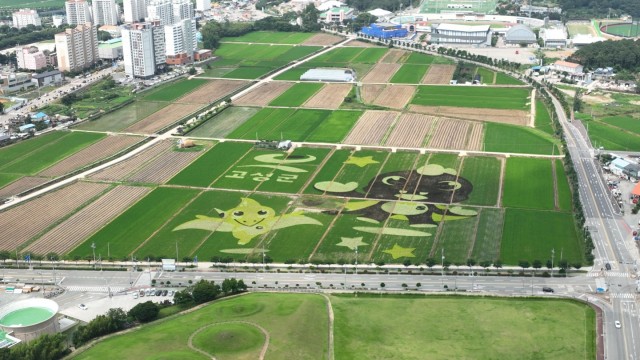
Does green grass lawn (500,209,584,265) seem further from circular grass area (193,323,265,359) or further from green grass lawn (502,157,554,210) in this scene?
circular grass area (193,323,265,359)

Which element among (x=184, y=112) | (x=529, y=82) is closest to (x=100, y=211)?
(x=184, y=112)

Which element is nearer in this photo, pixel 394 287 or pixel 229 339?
pixel 229 339

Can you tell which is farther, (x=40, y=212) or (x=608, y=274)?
(x=40, y=212)

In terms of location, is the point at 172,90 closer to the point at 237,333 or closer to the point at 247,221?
the point at 247,221

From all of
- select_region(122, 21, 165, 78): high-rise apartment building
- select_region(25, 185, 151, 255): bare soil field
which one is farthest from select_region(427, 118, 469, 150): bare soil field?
select_region(122, 21, 165, 78): high-rise apartment building

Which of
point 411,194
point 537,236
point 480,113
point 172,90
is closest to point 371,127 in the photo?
point 480,113

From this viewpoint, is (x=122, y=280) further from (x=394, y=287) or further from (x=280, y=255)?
(x=394, y=287)

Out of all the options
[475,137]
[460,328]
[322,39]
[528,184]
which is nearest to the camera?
[460,328]

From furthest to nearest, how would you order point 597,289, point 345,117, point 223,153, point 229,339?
1. point 345,117
2. point 223,153
3. point 597,289
4. point 229,339
